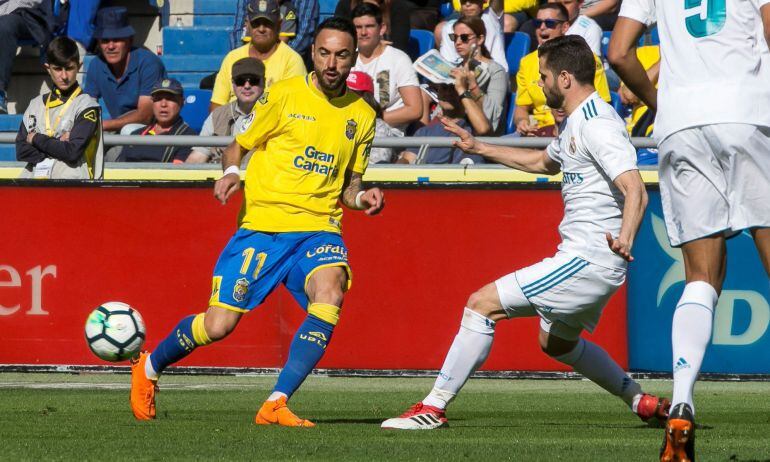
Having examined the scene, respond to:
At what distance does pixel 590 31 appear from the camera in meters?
13.0

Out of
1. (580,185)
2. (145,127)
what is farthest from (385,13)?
(580,185)

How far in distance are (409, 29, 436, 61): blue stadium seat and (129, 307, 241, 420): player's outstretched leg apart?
7.37 meters

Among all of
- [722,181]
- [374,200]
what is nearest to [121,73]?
[374,200]

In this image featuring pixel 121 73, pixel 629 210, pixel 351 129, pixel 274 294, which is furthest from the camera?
pixel 121 73

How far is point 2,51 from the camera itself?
15281mm

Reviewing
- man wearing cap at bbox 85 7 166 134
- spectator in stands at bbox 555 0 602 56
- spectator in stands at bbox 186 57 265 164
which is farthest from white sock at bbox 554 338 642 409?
man wearing cap at bbox 85 7 166 134

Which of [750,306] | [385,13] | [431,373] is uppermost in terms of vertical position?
[385,13]

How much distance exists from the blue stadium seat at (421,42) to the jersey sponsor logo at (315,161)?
692 centimetres

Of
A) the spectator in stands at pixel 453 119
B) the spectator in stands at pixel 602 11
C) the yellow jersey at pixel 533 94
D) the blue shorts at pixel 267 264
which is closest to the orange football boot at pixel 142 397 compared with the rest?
the blue shorts at pixel 267 264

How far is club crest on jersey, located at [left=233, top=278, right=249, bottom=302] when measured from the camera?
7.55 metres

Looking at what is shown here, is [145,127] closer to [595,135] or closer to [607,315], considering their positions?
[607,315]

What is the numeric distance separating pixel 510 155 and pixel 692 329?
213 centimetres

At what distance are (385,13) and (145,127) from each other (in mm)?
2649

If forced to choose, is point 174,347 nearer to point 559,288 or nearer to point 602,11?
point 559,288
